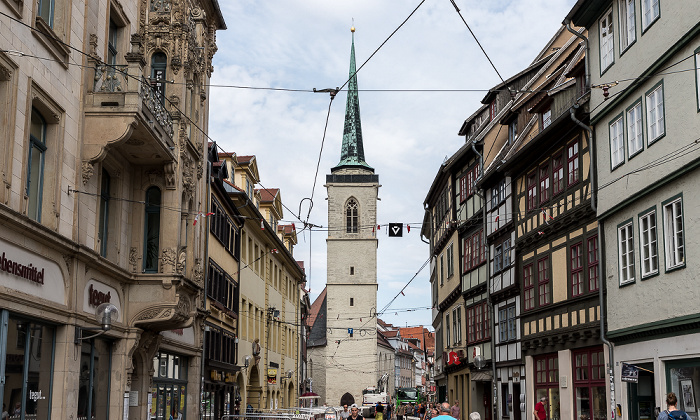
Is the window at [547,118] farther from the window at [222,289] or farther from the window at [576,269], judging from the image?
the window at [222,289]

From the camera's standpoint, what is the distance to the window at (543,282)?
25.7 m

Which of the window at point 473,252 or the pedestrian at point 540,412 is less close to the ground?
the window at point 473,252

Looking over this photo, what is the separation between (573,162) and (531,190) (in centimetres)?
384

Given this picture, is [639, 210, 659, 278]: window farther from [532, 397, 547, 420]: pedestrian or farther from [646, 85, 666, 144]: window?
[532, 397, 547, 420]: pedestrian

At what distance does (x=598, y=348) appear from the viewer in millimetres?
22141

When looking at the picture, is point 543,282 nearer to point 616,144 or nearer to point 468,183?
point 616,144

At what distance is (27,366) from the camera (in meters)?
13.0

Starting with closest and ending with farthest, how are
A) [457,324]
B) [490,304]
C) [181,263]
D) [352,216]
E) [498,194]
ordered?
[181,263], [498,194], [490,304], [457,324], [352,216]

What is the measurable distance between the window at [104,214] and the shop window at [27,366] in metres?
3.22

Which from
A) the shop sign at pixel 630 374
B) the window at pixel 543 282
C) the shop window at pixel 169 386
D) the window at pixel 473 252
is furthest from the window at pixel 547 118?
the shop window at pixel 169 386

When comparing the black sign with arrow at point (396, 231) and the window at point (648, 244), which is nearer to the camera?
the window at point (648, 244)

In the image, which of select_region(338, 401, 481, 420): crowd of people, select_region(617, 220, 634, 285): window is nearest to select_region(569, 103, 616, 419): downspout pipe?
select_region(617, 220, 634, 285): window

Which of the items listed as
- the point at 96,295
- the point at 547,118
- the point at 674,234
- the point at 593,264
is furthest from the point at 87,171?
the point at 547,118

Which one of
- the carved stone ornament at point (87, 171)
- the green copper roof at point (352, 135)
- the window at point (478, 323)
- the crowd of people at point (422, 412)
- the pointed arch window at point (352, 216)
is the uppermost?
the green copper roof at point (352, 135)
